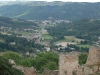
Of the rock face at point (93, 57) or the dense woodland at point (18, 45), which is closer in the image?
the rock face at point (93, 57)

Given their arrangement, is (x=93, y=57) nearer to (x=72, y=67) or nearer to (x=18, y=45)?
(x=72, y=67)

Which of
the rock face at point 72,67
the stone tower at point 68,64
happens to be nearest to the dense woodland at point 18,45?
the rock face at point 72,67

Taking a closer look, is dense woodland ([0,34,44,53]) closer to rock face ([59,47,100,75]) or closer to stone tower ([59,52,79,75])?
rock face ([59,47,100,75])

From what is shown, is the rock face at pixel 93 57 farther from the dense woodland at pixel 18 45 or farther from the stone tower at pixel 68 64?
the dense woodland at pixel 18 45

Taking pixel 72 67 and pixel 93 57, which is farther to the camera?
pixel 93 57

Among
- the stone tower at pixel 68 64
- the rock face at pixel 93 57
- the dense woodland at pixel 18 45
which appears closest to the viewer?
the stone tower at pixel 68 64

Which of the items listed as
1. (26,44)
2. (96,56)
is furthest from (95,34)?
(96,56)

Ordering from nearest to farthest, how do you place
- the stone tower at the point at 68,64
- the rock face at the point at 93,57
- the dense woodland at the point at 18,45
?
1. the stone tower at the point at 68,64
2. the rock face at the point at 93,57
3. the dense woodland at the point at 18,45

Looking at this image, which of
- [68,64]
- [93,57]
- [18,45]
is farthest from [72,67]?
[18,45]

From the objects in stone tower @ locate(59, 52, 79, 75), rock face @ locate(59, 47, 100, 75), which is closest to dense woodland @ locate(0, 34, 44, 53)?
rock face @ locate(59, 47, 100, 75)
